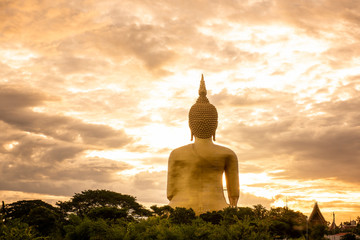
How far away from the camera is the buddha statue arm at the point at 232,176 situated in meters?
46.6

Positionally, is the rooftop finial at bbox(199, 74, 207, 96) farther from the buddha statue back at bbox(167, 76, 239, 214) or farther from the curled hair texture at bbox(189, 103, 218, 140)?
the buddha statue back at bbox(167, 76, 239, 214)

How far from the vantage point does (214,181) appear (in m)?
45.6

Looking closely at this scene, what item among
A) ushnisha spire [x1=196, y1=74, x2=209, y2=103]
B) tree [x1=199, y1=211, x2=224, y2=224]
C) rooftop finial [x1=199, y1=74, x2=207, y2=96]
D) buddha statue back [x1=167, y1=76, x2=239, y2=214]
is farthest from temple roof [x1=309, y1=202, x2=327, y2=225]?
rooftop finial [x1=199, y1=74, x2=207, y2=96]

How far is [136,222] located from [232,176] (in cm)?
1365

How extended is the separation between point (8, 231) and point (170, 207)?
20071 millimetres

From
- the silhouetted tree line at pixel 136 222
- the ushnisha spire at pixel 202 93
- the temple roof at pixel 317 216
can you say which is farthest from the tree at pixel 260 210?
the temple roof at pixel 317 216

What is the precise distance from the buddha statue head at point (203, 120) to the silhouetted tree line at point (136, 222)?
8.72 m

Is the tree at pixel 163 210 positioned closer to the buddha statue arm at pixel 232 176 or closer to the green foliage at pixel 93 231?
the buddha statue arm at pixel 232 176

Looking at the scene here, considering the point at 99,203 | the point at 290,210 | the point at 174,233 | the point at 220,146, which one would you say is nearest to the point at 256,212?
the point at 290,210

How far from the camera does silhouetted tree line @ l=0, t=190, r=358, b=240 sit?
85.0 ft

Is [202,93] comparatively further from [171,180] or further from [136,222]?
[136,222]

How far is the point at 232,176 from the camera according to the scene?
4659cm

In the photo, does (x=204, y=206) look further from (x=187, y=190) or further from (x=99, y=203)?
(x=99, y=203)

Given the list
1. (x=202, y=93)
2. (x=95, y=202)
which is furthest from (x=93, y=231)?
(x=95, y=202)
